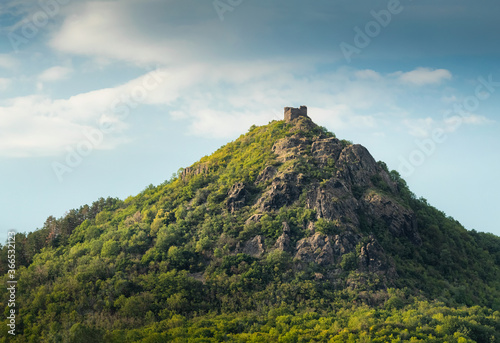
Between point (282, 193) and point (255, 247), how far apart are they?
15.5m

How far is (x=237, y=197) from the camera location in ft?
412

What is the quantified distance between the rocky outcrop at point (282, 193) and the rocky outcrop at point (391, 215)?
16.7 metres

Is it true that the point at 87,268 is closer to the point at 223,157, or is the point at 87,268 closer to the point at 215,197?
the point at 215,197

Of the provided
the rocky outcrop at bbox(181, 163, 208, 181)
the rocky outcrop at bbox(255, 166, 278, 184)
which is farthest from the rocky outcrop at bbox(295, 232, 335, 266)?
the rocky outcrop at bbox(181, 163, 208, 181)

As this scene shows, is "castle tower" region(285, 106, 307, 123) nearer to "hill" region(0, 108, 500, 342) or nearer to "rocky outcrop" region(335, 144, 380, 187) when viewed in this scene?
"hill" region(0, 108, 500, 342)

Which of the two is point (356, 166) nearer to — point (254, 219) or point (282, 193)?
point (282, 193)

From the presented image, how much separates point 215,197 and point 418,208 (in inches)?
2143

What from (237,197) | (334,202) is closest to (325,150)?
(334,202)

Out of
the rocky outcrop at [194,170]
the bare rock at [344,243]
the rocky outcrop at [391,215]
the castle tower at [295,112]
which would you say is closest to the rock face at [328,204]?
the rocky outcrop at [391,215]

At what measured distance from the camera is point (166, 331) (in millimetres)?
89812

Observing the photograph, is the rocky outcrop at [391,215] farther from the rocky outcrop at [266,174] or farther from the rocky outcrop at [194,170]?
the rocky outcrop at [194,170]

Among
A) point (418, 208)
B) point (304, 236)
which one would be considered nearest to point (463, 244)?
point (418, 208)

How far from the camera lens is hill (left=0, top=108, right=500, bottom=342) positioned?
9325cm

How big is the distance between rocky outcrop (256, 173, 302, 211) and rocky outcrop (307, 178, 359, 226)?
4073 mm
